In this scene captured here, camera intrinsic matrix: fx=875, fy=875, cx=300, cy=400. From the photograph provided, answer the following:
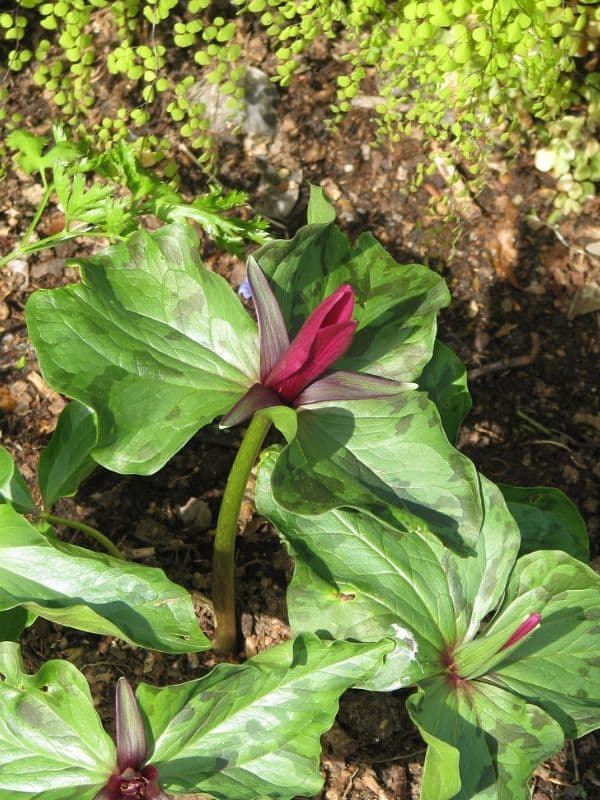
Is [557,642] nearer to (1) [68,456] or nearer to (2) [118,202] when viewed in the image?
(1) [68,456]

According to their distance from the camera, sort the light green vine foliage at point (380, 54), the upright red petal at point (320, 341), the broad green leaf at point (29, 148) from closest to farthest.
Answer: the upright red petal at point (320, 341) < the broad green leaf at point (29, 148) < the light green vine foliage at point (380, 54)

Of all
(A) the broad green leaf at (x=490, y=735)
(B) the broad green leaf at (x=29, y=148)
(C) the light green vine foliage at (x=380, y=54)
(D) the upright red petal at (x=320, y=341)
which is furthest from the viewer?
(C) the light green vine foliage at (x=380, y=54)

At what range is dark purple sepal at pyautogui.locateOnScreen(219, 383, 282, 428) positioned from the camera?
1218mm

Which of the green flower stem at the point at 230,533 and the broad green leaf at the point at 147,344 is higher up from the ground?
the broad green leaf at the point at 147,344

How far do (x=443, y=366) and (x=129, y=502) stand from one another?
2.44 feet

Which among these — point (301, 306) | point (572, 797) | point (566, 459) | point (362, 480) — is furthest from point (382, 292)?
point (572, 797)

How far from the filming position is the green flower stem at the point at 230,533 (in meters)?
1.35

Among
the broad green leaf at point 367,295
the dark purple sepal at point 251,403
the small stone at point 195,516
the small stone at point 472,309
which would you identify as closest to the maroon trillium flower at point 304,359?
the dark purple sepal at point 251,403

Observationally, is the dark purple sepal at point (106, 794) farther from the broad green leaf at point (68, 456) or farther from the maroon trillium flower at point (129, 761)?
the broad green leaf at point (68, 456)

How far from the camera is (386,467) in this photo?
128cm

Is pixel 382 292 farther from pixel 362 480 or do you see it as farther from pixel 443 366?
pixel 362 480

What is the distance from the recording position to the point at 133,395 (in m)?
1.29

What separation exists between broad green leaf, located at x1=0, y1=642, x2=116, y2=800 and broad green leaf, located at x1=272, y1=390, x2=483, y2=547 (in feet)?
1.43

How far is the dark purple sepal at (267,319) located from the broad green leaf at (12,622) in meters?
0.58
